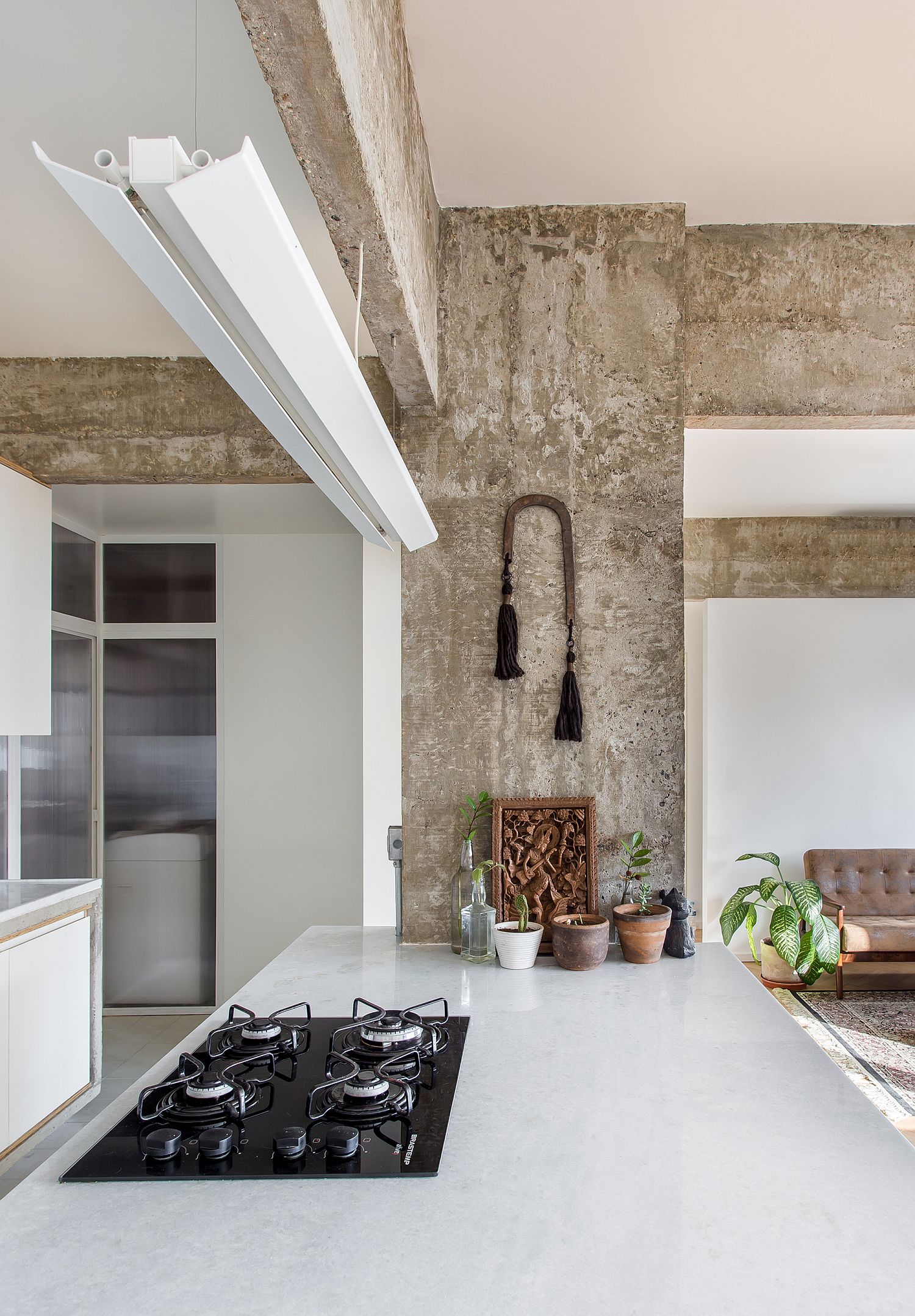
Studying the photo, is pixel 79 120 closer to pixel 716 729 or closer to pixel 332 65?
pixel 332 65

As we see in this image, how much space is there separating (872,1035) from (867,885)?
4.74 ft

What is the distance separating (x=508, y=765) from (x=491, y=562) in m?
0.54

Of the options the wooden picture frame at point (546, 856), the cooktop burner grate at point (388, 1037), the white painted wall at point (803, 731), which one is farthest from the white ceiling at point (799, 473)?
the cooktop burner grate at point (388, 1037)

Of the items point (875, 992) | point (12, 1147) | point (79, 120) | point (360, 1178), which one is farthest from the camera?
point (875, 992)

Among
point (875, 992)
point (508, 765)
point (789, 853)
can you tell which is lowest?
point (875, 992)

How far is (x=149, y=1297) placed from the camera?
0.89 meters

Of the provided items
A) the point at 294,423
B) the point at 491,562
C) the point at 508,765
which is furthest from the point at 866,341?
the point at 294,423

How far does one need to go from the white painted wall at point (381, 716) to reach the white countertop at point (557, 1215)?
1.70 metres

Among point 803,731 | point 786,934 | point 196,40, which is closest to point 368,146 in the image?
point 196,40

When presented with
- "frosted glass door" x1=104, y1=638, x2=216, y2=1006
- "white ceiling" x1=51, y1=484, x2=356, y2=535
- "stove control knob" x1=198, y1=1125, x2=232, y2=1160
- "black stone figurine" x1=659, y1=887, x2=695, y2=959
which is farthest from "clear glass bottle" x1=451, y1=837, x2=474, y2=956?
"frosted glass door" x1=104, y1=638, x2=216, y2=1006

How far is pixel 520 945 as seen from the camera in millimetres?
2102

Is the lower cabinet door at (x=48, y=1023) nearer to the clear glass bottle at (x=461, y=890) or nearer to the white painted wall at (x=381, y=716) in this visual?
the white painted wall at (x=381, y=716)

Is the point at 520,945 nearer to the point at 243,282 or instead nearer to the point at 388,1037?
the point at 388,1037

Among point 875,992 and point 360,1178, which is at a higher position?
point 360,1178
